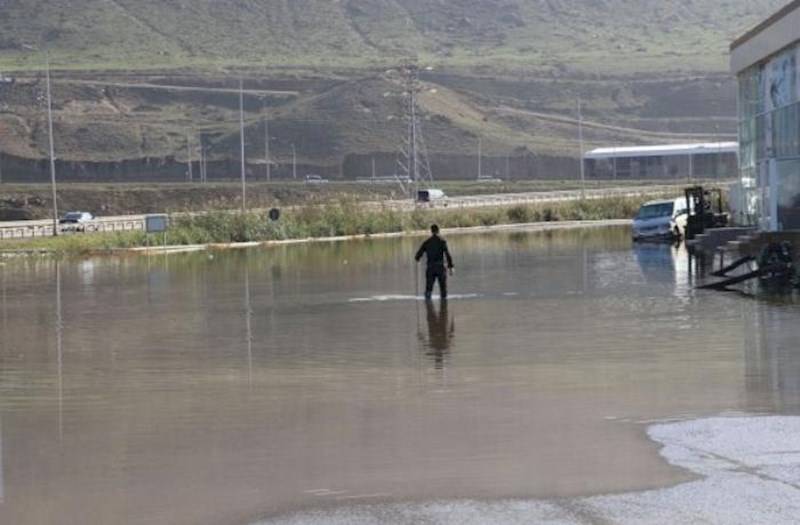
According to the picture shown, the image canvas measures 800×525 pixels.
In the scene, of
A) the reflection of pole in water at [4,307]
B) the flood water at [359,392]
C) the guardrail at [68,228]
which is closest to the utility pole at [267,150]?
the guardrail at [68,228]

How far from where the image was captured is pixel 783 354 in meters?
19.7

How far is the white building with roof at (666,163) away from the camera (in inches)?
4796

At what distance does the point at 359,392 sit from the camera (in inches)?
687

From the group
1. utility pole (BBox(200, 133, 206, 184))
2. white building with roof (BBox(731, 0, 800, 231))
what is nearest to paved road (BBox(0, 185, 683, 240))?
white building with roof (BBox(731, 0, 800, 231))

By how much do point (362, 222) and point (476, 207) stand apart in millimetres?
15019

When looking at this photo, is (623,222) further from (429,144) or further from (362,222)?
(429,144)

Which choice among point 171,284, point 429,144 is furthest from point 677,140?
Answer: point 171,284

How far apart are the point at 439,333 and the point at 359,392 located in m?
6.93

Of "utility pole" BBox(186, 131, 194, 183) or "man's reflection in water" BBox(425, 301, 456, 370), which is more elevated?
"utility pole" BBox(186, 131, 194, 183)

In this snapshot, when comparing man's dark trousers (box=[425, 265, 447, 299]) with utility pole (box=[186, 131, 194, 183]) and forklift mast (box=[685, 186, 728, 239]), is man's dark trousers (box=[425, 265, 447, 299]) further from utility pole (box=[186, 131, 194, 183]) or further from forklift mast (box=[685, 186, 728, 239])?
utility pole (box=[186, 131, 194, 183])

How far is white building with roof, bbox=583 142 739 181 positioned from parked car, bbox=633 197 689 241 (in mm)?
58621

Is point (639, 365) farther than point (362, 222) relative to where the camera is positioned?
No

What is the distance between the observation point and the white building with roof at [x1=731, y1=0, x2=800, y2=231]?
40.1 metres

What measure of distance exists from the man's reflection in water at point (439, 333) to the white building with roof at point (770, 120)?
509 inches
